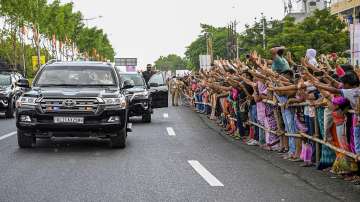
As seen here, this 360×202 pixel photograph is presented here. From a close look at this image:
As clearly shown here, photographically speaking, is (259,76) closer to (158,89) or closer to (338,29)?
(158,89)

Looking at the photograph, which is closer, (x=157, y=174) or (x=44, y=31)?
(x=157, y=174)

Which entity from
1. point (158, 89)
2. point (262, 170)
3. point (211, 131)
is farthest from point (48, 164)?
point (158, 89)

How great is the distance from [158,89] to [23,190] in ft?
54.0

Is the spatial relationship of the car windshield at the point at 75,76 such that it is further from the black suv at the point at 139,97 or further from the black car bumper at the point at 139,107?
the black car bumper at the point at 139,107

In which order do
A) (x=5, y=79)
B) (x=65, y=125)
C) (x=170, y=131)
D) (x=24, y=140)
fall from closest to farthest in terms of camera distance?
(x=65, y=125)
(x=24, y=140)
(x=170, y=131)
(x=5, y=79)

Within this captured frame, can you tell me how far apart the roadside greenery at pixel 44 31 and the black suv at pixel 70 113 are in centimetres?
3928

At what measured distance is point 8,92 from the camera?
2512 cm

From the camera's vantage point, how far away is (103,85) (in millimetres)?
13930

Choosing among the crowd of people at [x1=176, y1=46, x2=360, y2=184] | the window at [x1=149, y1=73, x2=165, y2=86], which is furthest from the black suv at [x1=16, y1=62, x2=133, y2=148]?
the window at [x1=149, y1=73, x2=165, y2=86]

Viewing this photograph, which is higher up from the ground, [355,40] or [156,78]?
[355,40]

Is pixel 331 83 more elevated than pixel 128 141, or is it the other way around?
pixel 331 83

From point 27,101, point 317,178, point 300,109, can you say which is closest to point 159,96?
point 27,101

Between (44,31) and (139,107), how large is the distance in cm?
4444

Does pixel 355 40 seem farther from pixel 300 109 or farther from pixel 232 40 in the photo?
pixel 232 40
